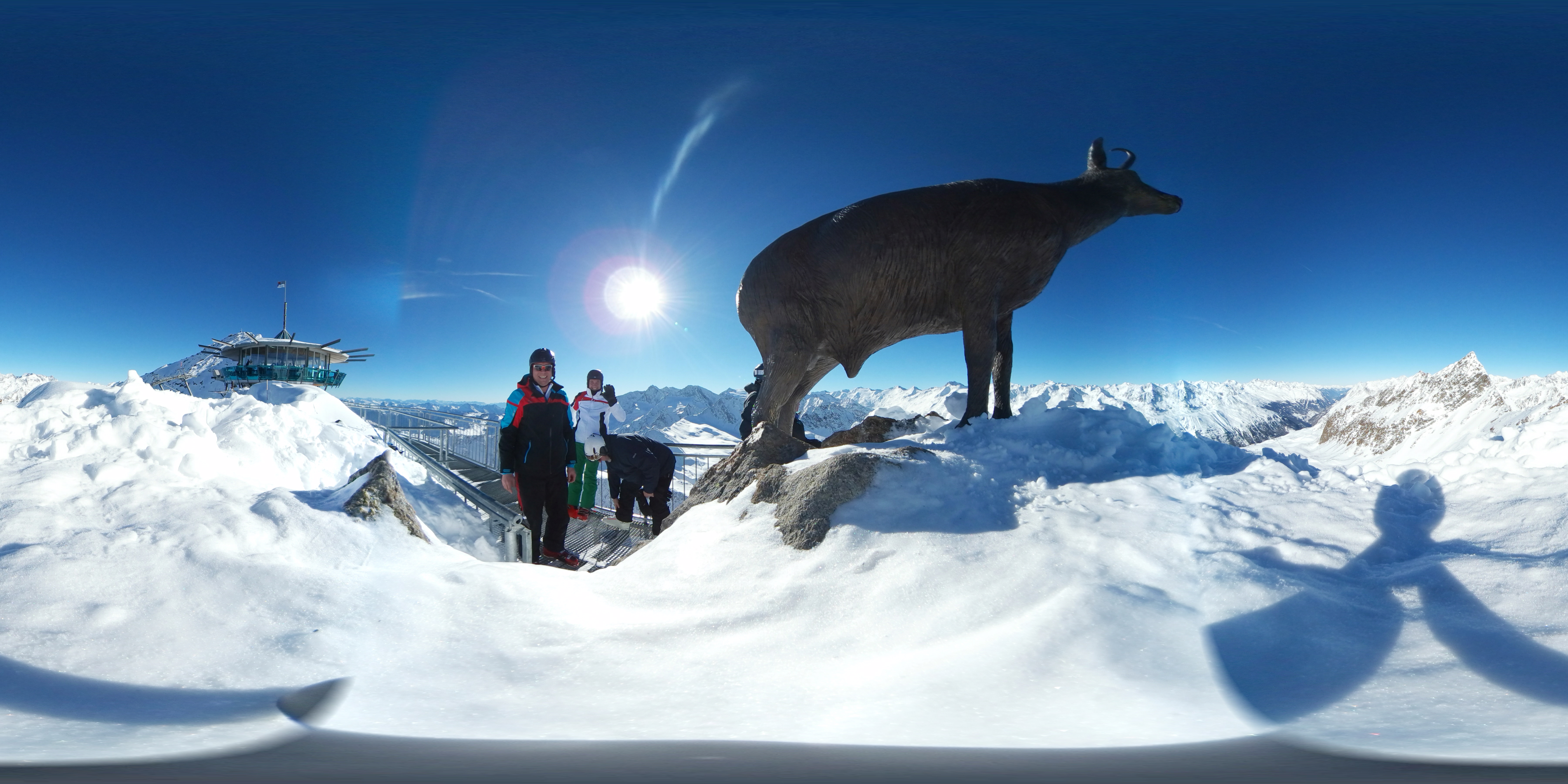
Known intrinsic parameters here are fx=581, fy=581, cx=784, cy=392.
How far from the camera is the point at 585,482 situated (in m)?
6.23

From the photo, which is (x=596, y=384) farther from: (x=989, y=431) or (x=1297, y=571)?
(x=1297, y=571)

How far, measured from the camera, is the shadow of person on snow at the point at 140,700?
1671mm

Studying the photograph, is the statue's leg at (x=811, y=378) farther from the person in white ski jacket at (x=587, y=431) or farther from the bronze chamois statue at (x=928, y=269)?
the person in white ski jacket at (x=587, y=431)

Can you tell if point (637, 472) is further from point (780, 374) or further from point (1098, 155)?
point (1098, 155)

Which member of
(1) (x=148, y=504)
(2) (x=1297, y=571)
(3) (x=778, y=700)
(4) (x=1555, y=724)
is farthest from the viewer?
(1) (x=148, y=504)

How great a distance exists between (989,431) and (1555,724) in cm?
281

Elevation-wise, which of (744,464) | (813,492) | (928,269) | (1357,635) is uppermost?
(928,269)

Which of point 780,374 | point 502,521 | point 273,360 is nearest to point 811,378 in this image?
point 780,374

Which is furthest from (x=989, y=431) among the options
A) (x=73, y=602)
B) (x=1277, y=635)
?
(x=73, y=602)

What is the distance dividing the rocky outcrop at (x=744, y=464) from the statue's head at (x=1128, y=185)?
360 centimetres

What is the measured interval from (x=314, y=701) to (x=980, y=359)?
4.29 m

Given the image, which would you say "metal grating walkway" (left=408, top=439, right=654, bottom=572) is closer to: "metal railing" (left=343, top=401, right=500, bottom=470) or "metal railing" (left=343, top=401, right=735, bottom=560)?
"metal railing" (left=343, top=401, right=735, bottom=560)

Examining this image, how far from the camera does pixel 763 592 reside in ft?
8.71

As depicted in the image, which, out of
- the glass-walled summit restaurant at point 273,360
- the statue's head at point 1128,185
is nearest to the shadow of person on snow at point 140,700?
the statue's head at point 1128,185
